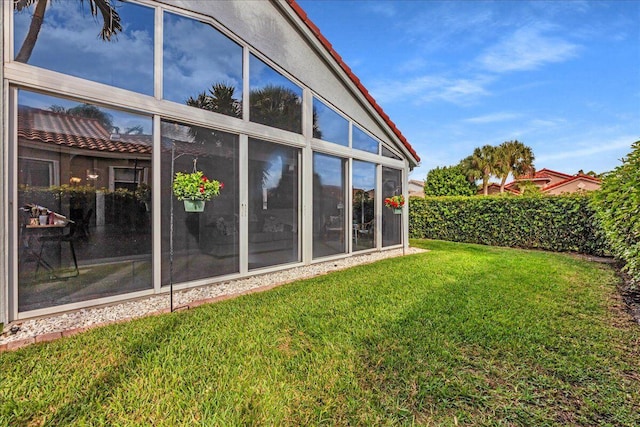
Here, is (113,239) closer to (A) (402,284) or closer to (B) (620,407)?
(A) (402,284)

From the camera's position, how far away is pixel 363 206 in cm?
862

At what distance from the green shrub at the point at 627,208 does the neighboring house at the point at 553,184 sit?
2290cm

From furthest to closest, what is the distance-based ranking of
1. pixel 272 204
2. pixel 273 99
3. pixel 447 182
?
pixel 447 182 → pixel 273 99 → pixel 272 204

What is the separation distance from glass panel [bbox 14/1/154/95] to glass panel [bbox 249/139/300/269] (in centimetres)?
215

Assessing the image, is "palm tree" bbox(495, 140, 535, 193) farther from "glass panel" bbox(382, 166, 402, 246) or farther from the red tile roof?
"glass panel" bbox(382, 166, 402, 246)

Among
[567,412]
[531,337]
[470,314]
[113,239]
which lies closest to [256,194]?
[113,239]

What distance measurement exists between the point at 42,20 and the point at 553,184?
43.0 meters

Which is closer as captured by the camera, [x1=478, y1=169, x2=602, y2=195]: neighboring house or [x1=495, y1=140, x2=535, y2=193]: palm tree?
[x1=478, y1=169, x2=602, y2=195]: neighboring house

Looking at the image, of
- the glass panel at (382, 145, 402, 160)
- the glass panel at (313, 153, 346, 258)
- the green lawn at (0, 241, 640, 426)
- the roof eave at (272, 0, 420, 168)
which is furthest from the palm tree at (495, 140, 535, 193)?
the green lawn at (0, 241, 640, 426)

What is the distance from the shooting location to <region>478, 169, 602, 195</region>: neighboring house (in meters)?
29.5

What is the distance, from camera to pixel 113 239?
4312 millimetres

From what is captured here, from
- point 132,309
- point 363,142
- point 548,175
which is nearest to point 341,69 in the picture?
point 363,142

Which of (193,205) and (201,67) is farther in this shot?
(201,67)

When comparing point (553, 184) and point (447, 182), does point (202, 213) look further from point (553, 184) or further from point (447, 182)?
point (553, 184)
